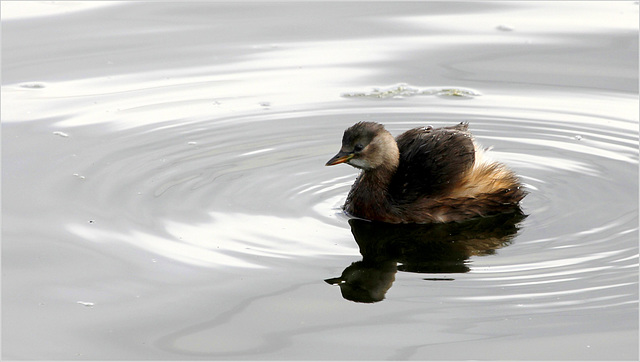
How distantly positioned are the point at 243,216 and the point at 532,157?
8.38ft

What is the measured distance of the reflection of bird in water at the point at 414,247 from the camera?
249 inches

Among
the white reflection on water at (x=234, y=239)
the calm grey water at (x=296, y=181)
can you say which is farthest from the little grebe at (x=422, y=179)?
the white reflection on water at (x=234, y=239)

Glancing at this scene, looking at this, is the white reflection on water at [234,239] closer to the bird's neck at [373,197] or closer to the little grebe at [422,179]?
the bird's neck at [373,197]

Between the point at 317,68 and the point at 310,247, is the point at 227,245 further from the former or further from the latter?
the point at 317,68

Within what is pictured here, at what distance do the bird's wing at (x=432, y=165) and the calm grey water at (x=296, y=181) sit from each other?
0.94ft

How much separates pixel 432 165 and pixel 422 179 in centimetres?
12

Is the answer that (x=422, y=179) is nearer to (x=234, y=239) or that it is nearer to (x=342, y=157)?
(x=342, y=157)

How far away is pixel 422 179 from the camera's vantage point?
7496 mm

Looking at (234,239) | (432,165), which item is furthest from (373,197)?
(234,239)

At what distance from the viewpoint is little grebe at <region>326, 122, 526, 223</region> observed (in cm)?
744

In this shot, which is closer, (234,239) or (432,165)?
(234,239)

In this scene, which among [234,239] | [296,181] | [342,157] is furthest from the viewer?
[296,181]

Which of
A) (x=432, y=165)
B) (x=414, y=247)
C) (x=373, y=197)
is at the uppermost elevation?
(x=432, y=165)

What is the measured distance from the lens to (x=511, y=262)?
21.3 feet
